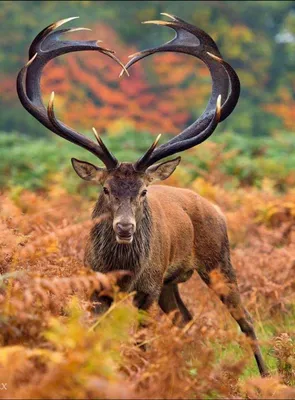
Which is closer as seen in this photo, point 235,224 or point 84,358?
point 84,358

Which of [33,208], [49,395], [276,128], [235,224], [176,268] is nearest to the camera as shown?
[49,395]

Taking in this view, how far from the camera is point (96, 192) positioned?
15.7 meters

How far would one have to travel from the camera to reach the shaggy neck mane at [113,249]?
7652 mm

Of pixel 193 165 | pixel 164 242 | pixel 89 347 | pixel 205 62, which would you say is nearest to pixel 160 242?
pixel 164 242

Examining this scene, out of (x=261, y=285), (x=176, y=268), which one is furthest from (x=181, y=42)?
(x=261, y=285)

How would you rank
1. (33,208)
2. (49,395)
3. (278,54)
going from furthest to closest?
(278,54) < (33,208) < (49,395)

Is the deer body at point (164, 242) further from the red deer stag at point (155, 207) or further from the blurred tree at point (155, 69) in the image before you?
the blurred tree at point (155, 69)

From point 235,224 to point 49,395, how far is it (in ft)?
27.7

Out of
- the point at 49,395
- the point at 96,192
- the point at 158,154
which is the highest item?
the point at 49,395

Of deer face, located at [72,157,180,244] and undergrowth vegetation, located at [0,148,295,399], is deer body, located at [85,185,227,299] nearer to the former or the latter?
deer face, located at [72,157,180,244]

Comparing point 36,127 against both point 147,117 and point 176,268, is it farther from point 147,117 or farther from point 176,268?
point 176,268

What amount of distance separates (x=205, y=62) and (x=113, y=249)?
6.18 feet

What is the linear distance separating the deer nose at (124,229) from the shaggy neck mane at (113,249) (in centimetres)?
42

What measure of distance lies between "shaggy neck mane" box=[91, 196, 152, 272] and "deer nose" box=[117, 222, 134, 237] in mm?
417
